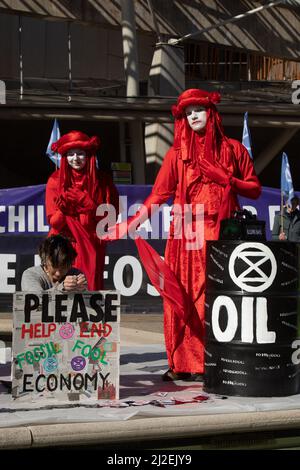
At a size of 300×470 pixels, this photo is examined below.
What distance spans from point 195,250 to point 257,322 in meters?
1.06

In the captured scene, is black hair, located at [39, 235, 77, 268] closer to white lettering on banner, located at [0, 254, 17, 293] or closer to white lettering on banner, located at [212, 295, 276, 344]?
white lettering on banner, located at [212, 295, 276, 344]

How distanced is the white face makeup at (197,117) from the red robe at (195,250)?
0.12 meters

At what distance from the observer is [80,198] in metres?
8.19

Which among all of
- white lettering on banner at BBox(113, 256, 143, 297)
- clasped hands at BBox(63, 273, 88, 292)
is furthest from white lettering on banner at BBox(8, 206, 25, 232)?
clasped hands at BBox(63, 273, 88, 292)

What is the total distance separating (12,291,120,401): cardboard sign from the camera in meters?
6.14

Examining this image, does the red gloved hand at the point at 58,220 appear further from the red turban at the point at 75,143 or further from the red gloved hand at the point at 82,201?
the red turban at the point at 75,143

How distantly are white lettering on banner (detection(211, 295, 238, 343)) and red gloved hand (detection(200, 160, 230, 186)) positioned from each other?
103cm

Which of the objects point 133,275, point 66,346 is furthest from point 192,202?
point 133,275

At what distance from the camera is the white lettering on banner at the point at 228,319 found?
6.64 m

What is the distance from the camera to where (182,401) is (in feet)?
20.7

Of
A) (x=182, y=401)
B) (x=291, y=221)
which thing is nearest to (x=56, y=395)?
(x=182, y=401)

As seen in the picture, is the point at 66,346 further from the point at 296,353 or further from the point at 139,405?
the point at 296,353

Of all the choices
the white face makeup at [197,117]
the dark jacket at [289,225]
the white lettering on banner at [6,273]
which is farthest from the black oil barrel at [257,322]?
the dark jacket at [289,225]

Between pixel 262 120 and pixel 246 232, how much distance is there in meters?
16.0
